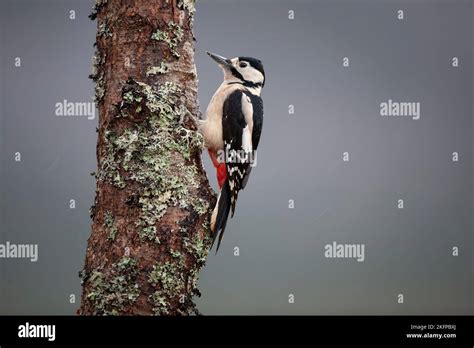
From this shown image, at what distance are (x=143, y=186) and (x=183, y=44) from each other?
0.71 metres

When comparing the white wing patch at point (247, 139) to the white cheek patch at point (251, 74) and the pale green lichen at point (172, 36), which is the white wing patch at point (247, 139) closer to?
the white cheek patch at point (251, 74)

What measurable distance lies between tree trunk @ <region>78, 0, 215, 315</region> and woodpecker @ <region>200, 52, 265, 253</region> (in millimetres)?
388

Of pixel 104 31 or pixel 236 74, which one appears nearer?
pixel 104 31

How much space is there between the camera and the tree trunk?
7.48ft

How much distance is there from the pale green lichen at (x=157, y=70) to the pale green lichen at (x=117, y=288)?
82cm

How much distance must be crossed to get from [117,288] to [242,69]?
67.8 inches

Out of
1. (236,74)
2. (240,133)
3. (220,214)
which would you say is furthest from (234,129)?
(220,214)

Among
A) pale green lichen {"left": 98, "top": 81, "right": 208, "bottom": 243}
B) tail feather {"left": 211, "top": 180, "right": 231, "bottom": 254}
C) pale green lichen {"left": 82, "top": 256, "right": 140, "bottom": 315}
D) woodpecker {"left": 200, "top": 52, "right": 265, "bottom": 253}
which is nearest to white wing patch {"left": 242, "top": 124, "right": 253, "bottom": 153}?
woodpecker {"left": 200, "top": 52, "right": 265, "bottom": 253}

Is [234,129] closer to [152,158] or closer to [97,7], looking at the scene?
[152,158]

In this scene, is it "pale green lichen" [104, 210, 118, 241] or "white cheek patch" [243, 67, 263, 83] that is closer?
"pale green lichen" [104, 210, 118, 241]

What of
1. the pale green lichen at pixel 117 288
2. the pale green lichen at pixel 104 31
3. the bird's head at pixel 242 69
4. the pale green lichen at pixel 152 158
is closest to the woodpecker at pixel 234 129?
the bird's head at pixel 242 69

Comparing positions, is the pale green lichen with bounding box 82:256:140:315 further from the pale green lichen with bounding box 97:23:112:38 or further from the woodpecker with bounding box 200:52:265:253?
the pale green lichen with bounding box 97:23:112:38

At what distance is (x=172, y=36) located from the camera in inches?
99.0
